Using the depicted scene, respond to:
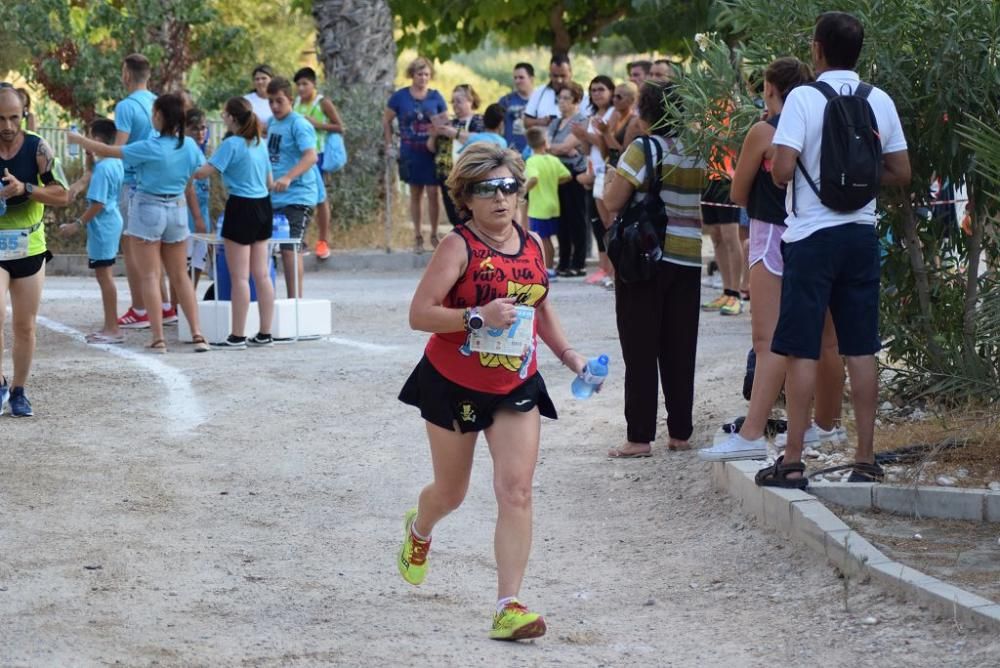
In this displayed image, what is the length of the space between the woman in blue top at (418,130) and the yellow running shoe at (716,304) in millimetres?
5430

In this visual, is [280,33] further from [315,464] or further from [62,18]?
[315,464]

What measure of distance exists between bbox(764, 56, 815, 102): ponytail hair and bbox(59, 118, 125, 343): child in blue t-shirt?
6626mm

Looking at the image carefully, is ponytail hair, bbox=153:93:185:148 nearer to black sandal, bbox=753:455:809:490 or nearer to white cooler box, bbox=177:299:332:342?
white cooler box, bbox=177:299:332:342

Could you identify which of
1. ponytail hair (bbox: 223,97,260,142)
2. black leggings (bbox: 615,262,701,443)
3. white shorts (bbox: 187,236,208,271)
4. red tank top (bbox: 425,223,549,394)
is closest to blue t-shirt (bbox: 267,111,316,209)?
white shorts (bbox: 187,236,208,271)

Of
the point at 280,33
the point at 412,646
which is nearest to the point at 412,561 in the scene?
the point at 412,646

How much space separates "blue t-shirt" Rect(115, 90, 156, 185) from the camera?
1232 centimetres

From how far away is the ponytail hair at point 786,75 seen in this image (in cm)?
739

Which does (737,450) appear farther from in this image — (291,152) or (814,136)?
(291,152)

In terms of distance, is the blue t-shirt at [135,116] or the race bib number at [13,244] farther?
the blue t-shirt at [135,116]

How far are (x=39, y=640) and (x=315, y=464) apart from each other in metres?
3.38

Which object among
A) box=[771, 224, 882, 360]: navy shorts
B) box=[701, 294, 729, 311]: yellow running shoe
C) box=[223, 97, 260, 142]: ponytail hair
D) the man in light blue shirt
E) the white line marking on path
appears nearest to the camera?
box=[771, 224, 882, 360]: navy shorts

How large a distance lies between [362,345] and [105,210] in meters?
2.36

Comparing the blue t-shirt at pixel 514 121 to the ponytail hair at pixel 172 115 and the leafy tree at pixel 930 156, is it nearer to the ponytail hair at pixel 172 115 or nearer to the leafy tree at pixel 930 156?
the ponytail hair at pixel 172 115

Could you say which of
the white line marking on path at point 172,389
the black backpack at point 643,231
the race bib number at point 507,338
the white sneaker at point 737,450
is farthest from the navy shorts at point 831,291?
the white line marking on path at point 172,389
